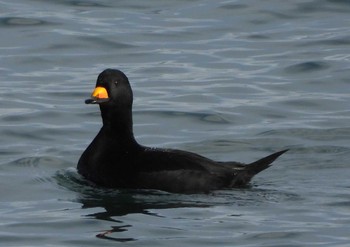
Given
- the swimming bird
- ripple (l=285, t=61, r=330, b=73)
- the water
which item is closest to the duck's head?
the swimming bird

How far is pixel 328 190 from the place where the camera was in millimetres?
11906

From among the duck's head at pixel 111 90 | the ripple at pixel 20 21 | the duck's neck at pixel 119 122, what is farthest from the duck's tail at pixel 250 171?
the ripple at pixel 20 21

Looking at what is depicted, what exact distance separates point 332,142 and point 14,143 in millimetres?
3092

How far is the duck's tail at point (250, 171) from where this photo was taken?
1206cm

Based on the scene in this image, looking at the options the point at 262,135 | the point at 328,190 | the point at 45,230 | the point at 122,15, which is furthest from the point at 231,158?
the point at 122,15

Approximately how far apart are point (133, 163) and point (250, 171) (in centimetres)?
100

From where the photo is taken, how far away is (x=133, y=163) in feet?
40.2

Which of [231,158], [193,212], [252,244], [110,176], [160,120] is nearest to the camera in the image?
[252,244]

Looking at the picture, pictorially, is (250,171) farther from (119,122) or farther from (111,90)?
(111,90)

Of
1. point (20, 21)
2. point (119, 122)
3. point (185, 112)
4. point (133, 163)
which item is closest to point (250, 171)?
point (133, 163)

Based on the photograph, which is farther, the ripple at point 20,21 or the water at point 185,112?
the ripple at point 20,21

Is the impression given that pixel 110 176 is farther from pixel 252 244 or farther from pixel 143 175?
pixel 252 244

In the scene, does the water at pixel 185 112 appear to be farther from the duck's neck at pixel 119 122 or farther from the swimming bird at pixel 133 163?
the duck's neck at pixel 119 122

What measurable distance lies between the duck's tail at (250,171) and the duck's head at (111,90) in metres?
1.35
